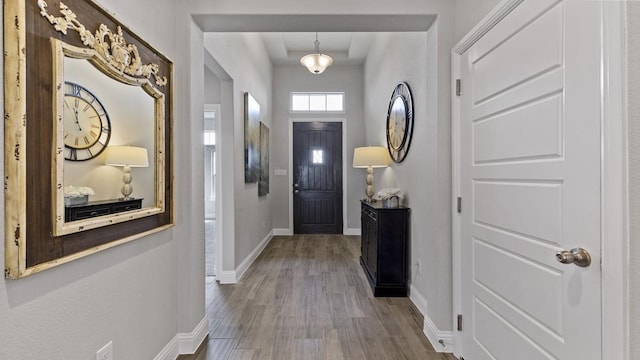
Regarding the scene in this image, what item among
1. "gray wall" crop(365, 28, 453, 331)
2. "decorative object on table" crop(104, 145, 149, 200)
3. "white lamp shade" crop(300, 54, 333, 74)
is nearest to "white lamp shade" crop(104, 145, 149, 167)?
"decorative object on table" crop(104, 145, 149, 200)

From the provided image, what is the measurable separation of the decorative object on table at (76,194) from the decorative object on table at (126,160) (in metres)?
0.16

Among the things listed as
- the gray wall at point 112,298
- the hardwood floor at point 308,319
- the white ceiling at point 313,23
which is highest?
the white ceiling at point 313,23

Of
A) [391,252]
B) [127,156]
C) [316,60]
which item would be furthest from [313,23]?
[316,60]

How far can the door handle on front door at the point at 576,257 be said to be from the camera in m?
1.09

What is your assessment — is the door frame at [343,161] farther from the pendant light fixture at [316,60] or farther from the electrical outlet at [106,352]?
the electrical outlet at [106,352]

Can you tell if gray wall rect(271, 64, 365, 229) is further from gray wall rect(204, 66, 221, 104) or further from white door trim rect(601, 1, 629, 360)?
white door trim rect(601, 1, 629, 360)

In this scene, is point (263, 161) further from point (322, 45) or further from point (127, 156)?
point (127, 156)

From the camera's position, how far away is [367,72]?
611 cm

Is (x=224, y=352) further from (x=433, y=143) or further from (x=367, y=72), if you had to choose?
(x=367, y=72)

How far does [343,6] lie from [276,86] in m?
4.58

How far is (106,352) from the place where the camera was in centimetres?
144

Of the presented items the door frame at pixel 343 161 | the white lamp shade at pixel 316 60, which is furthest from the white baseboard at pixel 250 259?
the white lamp shade at pixel 316 60

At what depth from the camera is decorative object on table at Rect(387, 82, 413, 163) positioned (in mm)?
3280

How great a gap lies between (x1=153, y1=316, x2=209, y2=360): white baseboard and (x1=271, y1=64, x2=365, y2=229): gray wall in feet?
14.0
